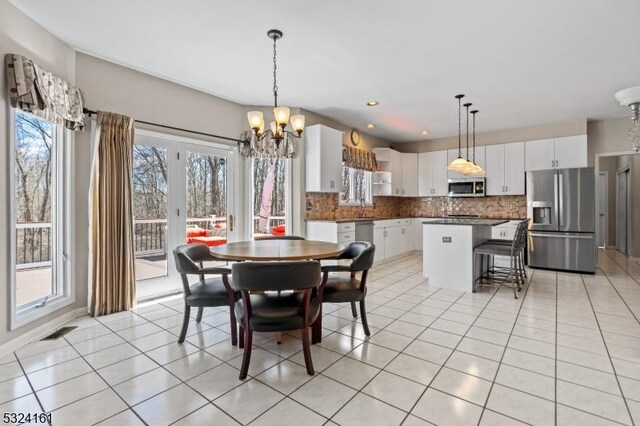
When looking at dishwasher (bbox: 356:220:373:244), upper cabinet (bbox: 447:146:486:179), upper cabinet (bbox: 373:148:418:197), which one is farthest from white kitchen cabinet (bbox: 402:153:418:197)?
dishwasher (bbox: 356:220:373:244)

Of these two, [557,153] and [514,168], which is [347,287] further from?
[557,153]

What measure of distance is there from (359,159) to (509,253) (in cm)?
327

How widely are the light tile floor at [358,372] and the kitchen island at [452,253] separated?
83 centimetres

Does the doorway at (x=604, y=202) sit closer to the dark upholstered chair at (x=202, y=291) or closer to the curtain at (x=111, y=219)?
the dark upholstered chair at (x=202, y=291)

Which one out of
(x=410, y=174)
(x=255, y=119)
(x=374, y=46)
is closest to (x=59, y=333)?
(x=255, y=119)

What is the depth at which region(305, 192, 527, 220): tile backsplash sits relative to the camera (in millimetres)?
5668

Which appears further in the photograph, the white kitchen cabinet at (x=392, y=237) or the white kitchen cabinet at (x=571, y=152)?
the white kitchen cabinet at (x=392, y=237)

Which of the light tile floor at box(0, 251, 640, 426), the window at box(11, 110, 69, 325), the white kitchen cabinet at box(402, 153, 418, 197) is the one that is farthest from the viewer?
the white kitchen cabinet at box(402, 153, 418, 197)

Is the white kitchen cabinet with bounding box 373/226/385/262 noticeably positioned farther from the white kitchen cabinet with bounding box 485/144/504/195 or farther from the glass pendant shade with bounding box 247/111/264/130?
the glass pendant shade with bounding box 247/111/264/130

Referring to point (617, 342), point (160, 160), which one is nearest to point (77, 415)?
point (160, 160)

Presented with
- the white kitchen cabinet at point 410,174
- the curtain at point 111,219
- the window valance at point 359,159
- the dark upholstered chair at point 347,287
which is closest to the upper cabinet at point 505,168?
the white kitchen cabinet at point 410,174

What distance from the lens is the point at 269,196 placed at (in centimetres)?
502

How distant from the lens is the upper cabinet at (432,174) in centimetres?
721

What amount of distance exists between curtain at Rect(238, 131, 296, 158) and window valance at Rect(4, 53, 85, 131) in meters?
2.02
